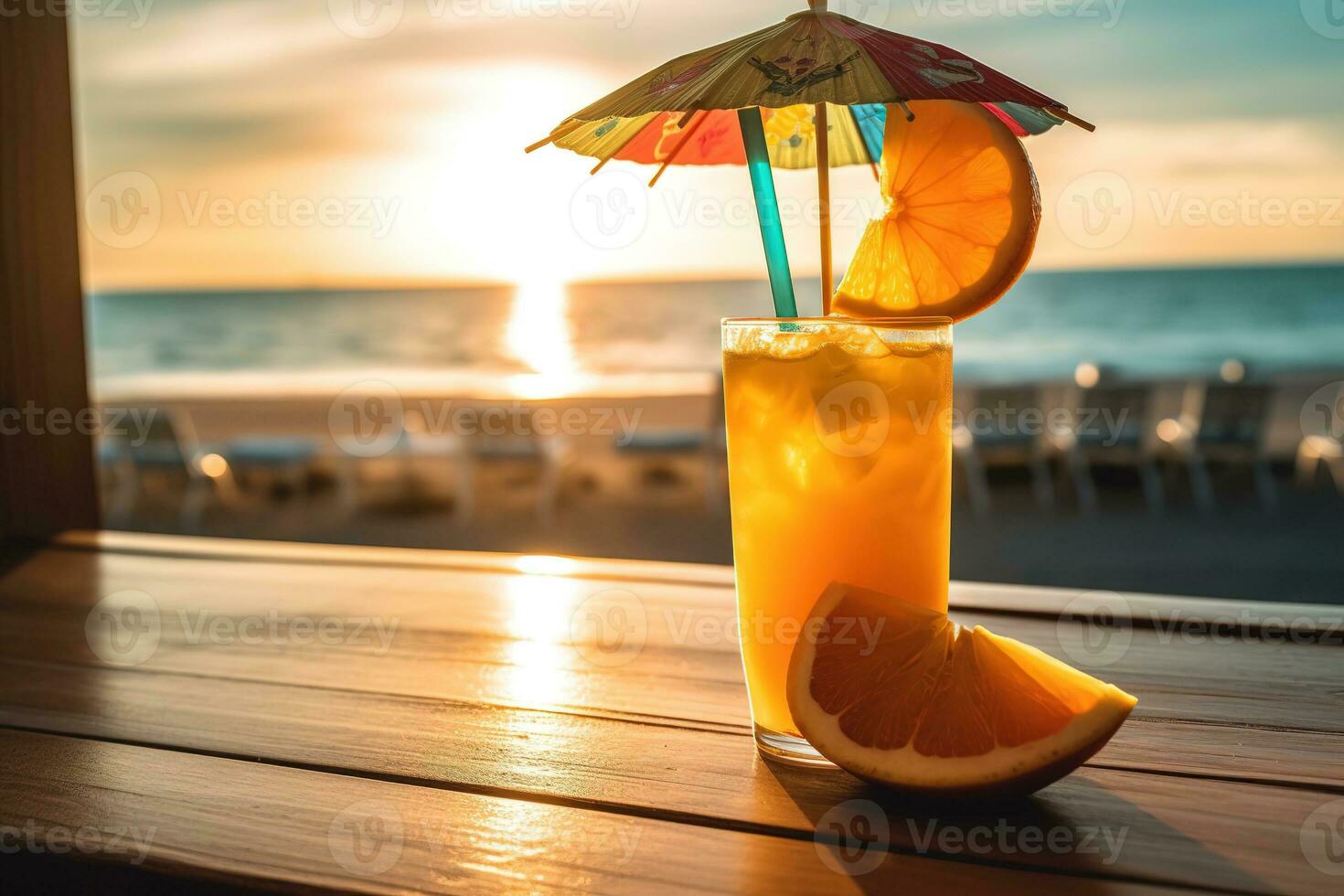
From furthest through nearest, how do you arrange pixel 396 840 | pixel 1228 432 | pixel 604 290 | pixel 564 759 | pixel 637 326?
pixel 604 290, pixel 637 326, pixel 1228 432, pixel 564 759, pixel 396 840

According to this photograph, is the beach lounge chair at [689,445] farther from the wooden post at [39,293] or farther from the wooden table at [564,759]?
the wooden table at [564,759]

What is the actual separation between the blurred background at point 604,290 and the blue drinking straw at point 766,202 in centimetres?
6

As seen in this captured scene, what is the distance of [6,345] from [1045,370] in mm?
14311

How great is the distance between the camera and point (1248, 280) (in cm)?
2253

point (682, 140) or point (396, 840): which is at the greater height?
point (682, 140)

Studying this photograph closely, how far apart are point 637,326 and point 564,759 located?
71.4ft

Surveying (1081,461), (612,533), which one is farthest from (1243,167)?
(612,533)

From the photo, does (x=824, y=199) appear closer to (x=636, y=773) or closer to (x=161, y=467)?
(x=636, y=773)

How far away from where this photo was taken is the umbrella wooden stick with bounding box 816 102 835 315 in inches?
28.1

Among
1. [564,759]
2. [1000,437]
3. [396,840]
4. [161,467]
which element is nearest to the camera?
[396,840]

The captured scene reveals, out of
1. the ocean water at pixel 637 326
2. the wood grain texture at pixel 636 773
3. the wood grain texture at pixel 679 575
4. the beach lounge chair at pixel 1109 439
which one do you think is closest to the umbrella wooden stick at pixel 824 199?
the wood grain texture at pixel 636 773

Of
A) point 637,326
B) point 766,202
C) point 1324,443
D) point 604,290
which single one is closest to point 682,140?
point 766,202

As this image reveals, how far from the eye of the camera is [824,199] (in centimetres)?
73

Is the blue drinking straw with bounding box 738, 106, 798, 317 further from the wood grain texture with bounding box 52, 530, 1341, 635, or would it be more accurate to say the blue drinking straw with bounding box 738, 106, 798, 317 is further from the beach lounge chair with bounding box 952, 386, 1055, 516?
the beach lounge chair with bounding box 952, 386, 1055, 516
